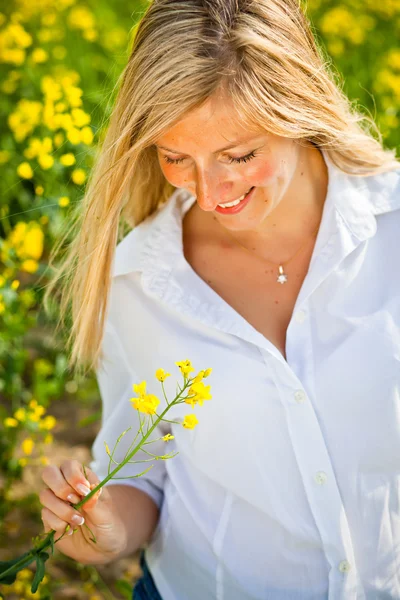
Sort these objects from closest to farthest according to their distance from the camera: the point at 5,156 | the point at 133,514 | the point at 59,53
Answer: the point at 133,514
the point at 5,156
the point at 59,53

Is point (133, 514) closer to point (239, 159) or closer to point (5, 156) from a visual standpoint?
point (239, 159)

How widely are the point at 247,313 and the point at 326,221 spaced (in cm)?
24

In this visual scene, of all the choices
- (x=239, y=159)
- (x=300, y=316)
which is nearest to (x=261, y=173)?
(x=239, y=159)

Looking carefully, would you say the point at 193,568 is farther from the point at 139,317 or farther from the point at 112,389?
the point at 139,317

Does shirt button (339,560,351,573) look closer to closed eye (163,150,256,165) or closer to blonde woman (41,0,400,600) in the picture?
blonde woman (41,0,400,600)

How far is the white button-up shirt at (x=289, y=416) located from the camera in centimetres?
139

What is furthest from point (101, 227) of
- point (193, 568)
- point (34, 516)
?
point (34, 516)

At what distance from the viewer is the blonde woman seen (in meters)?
1.27

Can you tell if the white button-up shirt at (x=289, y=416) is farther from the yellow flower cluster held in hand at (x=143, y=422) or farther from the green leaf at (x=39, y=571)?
the green leaf at (x=39, y=571)

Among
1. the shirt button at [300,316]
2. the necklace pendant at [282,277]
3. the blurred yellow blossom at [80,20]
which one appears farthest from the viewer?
the blurred yellow blossom at [80,20]

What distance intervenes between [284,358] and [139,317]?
0.32 meters

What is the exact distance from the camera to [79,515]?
121 cm

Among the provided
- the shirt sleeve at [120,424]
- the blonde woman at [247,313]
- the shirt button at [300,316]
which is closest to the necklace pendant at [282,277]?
the blonde woman at [247,313]

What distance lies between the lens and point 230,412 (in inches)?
56.6
